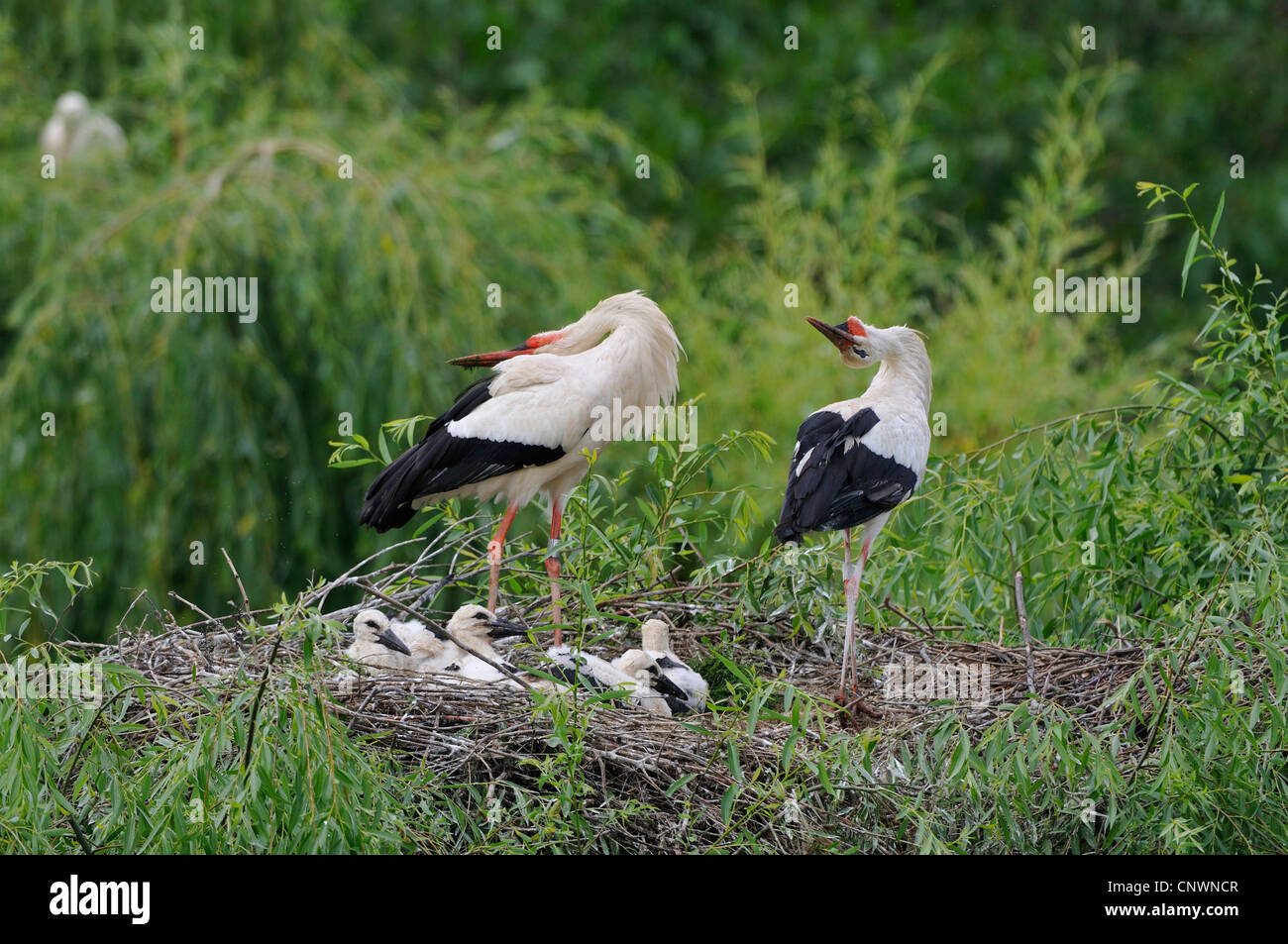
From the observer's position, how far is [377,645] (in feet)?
16.7

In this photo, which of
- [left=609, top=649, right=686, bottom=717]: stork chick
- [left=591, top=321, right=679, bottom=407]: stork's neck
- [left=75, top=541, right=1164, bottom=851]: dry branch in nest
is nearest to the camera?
[left=75, top=541, right=1164, bottom=851]: dry branch in nest

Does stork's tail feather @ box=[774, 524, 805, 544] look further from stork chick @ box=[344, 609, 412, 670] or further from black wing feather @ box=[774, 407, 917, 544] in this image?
stork chick @ box=[344, 609, 412, 670]

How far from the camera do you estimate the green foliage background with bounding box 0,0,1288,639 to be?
781 centimetres

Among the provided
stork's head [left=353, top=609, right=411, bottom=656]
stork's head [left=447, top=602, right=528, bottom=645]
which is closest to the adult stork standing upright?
stork's head [left=447, top=602, right=528, bottom=645]

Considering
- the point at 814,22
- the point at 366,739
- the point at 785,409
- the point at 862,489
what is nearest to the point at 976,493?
the point at 862,489

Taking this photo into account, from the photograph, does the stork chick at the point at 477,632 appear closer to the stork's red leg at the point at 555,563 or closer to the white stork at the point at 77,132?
the stork's red leg at the point at 555,563

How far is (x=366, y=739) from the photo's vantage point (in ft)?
14.8

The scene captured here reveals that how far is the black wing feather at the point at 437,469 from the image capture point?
5.52 m

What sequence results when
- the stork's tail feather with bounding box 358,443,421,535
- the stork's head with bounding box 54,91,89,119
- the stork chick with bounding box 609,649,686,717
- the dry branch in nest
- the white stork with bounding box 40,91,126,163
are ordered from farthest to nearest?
the stork's head with bounding box 54,91,89,119, the white stork with bounding box 40,91,126,163, the stork's tail feather with bounding box 358,443,421,535, the stork chick with bounding box 609,649,686,717, the dry branch in nest

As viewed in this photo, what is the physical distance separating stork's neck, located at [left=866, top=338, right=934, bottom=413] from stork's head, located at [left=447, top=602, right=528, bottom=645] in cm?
131

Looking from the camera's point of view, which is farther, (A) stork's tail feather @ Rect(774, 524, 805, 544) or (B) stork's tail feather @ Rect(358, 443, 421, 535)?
(B) stork's tail feather @ Rect(358, 443, 421, 535)

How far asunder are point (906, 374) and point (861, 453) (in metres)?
0.41

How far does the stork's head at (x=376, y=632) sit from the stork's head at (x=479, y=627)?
6.4 inches

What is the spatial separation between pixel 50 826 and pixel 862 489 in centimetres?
235
